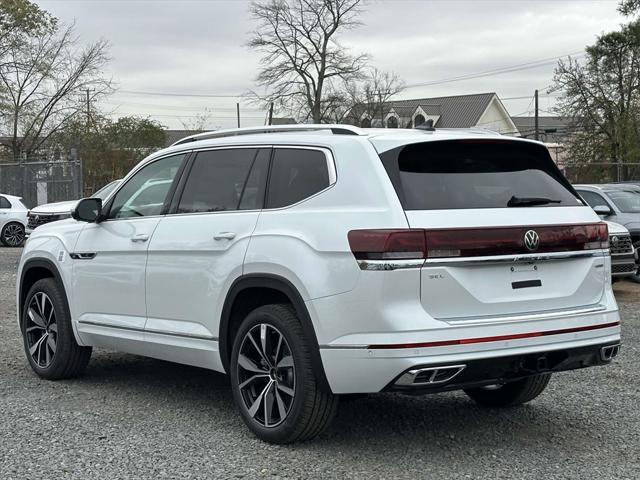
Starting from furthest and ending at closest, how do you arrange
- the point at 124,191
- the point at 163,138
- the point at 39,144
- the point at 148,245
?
the point at 163,138
the point at 39,144
the point at 124,191
the point at 148,245

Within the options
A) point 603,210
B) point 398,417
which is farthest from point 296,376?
point 603,210

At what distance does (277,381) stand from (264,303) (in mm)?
504

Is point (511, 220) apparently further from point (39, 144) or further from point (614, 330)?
point (39, 144)

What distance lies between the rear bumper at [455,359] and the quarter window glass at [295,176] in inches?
38.8

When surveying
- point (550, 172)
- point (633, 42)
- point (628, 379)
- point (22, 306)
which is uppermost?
point (633, 42)

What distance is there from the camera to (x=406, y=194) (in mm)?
4711

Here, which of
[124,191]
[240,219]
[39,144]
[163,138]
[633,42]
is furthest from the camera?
[163,138]

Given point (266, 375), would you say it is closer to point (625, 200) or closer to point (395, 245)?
point (395, 245)

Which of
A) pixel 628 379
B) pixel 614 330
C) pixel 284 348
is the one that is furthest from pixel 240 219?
pixel 628 379

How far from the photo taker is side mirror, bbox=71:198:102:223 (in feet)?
21.5

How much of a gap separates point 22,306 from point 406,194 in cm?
411

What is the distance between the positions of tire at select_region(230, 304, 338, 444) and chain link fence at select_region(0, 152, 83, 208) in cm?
2320

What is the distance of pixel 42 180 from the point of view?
1134 inches

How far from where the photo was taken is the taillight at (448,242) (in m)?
4.51
